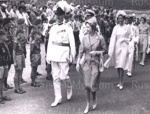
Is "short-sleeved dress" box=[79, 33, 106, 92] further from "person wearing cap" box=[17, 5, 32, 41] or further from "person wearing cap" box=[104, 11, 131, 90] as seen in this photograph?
"person wearing cap" box=[17, 5, 32, 41]

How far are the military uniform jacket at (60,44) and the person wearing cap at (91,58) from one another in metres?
0.40

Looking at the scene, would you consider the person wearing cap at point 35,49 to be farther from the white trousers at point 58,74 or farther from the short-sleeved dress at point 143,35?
the short-sleeved dress at point 143,35

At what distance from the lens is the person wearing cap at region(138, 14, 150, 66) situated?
11.9 metres

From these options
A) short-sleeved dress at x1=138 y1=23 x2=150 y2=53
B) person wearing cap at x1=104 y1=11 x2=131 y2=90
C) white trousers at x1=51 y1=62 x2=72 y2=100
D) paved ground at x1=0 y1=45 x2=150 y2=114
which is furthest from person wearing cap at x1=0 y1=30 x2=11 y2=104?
short-sleeved dress at x1=138 y1=23 x2=150 y2=53

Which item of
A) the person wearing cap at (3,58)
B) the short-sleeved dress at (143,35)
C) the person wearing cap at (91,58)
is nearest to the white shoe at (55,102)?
the person wearing cap at (91,58)

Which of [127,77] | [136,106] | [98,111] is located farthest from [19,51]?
[127,77]

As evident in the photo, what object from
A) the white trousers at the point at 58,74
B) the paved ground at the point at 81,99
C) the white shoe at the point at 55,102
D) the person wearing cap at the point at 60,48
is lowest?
the paved ground at the point at 81,99

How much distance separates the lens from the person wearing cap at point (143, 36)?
1190 cm

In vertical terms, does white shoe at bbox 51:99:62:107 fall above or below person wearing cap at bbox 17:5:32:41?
below

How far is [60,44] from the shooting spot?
22.9 feet

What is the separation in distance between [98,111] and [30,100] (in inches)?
66.3

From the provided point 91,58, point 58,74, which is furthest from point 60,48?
point 91,58

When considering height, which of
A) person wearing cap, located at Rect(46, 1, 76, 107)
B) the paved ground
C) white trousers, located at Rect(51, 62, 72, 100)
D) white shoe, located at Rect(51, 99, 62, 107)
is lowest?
the paved ground

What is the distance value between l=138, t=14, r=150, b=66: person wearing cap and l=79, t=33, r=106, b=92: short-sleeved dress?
5.60 m
